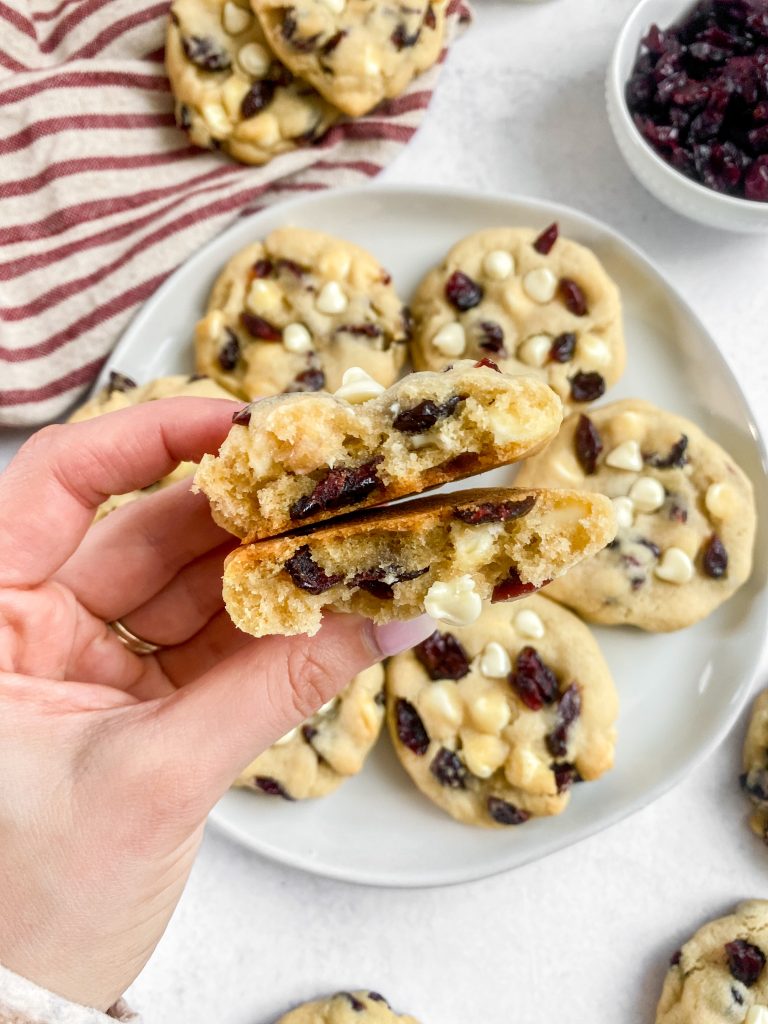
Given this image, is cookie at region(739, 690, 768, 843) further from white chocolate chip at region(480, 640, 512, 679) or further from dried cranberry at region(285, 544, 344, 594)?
dried cranberry at region(285, 544, 344, 594)

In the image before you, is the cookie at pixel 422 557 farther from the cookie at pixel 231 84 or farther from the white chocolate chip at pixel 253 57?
the white chocolate chip at pixel 253 57

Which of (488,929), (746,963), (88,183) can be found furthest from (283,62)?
(746,963)

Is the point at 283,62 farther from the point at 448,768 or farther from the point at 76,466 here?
the point at 448,768

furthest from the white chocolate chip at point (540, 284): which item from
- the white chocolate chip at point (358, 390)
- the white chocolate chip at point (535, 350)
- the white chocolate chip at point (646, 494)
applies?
the white chocolate chip at point (358, 390)

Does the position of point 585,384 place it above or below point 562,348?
below

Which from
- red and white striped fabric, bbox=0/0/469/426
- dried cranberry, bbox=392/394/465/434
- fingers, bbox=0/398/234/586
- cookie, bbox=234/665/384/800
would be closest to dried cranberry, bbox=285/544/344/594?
dried cranberry, bbox=392/394/465/434

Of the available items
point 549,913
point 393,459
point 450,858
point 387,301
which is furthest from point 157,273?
point 549,913
